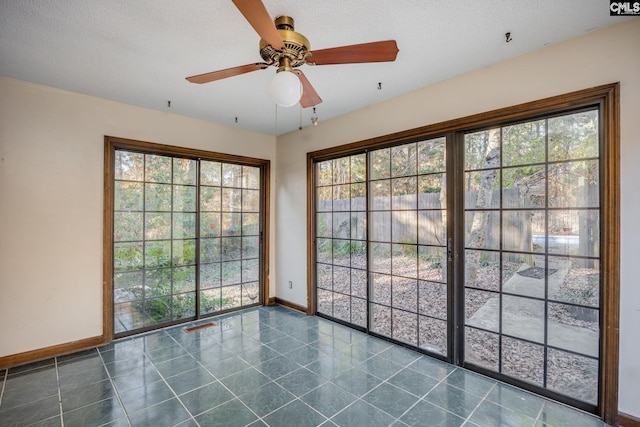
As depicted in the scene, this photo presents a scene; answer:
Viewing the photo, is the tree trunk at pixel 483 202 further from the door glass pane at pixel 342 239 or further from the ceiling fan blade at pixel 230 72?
the ceiling fan blade at pixel 230 72

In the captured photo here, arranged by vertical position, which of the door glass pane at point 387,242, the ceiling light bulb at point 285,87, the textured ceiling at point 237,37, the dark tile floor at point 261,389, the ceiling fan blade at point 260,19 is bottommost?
the dark tile floor at point 261,389

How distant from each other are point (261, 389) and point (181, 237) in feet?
7.59

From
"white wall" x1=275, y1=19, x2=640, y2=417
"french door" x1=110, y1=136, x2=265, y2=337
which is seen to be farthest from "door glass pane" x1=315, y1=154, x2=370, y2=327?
"french door" x1=110, y1=136, x2=265, y2=337

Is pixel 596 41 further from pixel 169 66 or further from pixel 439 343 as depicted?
pixel 169 66

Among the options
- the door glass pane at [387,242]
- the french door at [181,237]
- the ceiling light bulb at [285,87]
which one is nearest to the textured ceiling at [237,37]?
the ceiling light bulb at [285,87]

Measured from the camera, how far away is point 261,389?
2471 mm

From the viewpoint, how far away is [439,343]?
9.84 ft

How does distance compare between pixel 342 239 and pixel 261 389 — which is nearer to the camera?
pixel 261 389

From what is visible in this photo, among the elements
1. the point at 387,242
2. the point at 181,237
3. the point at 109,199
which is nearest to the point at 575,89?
the point at 387,242

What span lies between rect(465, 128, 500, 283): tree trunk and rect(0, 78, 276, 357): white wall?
12.5ft

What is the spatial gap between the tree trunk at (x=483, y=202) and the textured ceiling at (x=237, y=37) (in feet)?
2.33

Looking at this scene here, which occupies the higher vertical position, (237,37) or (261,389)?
(237,37)

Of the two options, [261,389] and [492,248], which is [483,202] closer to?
[492,248]

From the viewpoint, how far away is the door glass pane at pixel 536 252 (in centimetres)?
223
